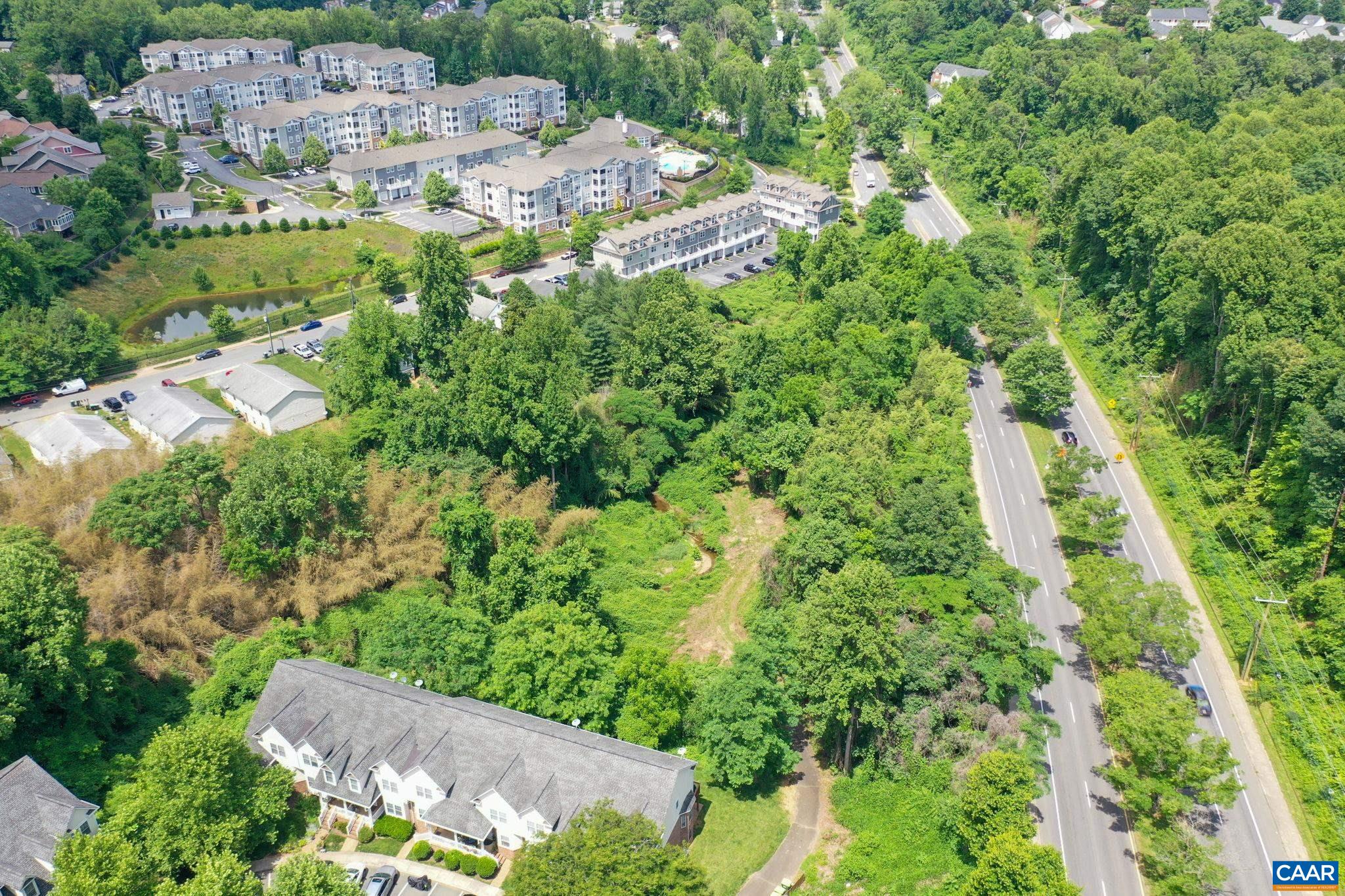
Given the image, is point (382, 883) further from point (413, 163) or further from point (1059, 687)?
point (413, 163)

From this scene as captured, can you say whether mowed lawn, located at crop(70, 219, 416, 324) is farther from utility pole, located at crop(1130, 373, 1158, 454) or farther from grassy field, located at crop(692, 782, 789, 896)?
grassy field, located at crop(692, 782, 789, 896)

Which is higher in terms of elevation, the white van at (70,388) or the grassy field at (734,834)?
the grassy field at (734,834)

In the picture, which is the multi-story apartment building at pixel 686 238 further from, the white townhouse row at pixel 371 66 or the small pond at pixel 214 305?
the white townhouse row at pixel 371 66

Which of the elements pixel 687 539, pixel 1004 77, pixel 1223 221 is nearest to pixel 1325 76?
pixel 1004 77

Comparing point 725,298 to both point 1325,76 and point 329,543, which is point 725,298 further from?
point 1325,76

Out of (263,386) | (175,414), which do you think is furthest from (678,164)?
(175,414)

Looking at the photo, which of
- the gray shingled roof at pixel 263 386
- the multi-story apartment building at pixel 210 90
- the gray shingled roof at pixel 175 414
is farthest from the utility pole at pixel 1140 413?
the multi-story apartment building at pixel 210 90

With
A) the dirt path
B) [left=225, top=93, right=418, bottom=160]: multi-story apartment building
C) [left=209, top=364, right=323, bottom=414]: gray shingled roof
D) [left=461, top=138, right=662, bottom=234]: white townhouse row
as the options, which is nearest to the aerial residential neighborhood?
the dirt path
